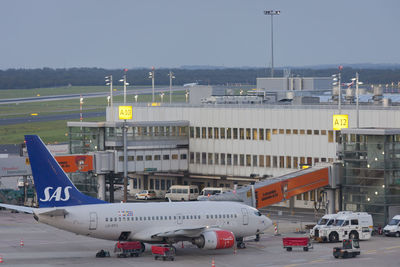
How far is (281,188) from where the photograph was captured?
80562 mm

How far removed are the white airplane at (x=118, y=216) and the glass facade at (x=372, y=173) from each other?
59.7 feet

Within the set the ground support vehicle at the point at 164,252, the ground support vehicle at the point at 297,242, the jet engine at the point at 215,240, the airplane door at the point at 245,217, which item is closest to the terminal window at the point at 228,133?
the airplane door at the point at 245,217

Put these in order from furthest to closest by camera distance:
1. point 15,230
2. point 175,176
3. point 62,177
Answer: point 175,176
point 15,230
point 62,177

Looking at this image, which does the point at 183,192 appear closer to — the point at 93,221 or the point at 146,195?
the point at 146,195

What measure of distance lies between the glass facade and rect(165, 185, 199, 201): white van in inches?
987

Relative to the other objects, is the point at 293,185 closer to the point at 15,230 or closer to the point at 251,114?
the point at 251,114

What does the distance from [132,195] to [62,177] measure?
5087cm

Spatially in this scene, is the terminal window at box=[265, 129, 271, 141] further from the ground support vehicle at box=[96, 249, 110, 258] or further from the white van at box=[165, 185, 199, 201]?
the ground support vehicle at box=[96, 249, 110, 258]

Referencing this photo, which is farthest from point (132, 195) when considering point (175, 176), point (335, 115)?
point (335, 115)

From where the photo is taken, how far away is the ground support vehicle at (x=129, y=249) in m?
60.7

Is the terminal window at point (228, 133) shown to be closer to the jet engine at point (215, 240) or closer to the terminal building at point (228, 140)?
the terminal building at point (228, 140)

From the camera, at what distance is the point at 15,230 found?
253 ft

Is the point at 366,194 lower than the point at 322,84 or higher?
lower

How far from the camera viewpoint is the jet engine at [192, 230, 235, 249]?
60.4m
